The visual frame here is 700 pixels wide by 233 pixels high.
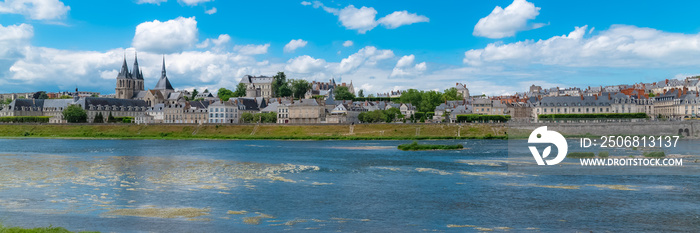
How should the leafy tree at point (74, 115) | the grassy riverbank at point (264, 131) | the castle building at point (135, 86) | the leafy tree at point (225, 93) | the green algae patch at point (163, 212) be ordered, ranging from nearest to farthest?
the green algae patch at point (163, 212), the grassy riverbank at point (264, 131), the leafy tree at point (74, 115), the castle building at point (135, 86), the leafy tree at point (225, 93)

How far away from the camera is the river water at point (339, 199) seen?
20.7 metres

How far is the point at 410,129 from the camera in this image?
3632 inches

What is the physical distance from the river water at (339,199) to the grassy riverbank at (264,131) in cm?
4857

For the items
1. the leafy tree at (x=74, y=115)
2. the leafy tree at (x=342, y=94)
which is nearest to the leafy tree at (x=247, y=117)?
the leafy tree at (x=74, y=115)

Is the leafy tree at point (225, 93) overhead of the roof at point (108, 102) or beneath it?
overhead

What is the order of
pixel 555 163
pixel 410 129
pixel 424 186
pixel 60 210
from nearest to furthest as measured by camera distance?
pixel 60 210, pixel 424 186, pixel 555 163, pixel 410 129

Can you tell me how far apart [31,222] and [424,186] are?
18.2 meters

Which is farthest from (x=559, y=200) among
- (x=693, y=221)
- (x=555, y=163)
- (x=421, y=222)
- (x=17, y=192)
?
(x=17, y=192)

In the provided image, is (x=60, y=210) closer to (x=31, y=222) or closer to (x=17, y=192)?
(x=31, y=222)

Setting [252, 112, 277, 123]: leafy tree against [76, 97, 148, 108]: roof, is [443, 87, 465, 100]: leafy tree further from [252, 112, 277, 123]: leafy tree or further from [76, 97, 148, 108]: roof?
[76, 97, 148, 108]: roof

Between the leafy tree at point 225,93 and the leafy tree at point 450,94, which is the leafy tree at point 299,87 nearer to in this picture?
the leafy tree at point 225,93

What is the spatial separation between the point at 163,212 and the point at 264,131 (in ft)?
251

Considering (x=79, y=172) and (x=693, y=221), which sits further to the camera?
(x=79, y=172)

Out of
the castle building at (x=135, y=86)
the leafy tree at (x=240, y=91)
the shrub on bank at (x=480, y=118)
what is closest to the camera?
the shrub on bank at (x=480, y=118)
